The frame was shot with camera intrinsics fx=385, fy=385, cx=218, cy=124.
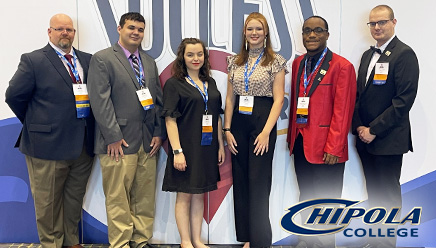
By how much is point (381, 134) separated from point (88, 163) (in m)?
2.24

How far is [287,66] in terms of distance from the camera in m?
3.15

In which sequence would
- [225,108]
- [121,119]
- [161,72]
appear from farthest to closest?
1. [161,72]
2. [225,108]
3. [121,119]

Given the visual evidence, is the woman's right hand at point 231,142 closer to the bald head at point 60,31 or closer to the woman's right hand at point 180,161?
the woman's right hand at point 180,161

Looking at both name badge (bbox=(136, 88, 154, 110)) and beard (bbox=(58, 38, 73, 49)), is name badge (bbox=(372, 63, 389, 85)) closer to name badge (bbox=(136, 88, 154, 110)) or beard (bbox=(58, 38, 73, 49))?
name badge (bbox=(136, 88, 154, 110))

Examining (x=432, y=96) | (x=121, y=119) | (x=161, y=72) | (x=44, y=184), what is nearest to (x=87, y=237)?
(x=44, y=184)

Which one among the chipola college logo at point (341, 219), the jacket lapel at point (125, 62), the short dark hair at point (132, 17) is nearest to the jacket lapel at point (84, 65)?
the jacket lapel at point (125, 62)

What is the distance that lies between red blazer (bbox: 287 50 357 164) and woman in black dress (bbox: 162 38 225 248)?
70 centimetres

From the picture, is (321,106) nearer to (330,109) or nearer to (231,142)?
(330,109)

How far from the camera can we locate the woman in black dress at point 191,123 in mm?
2770

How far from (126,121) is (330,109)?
149 cm

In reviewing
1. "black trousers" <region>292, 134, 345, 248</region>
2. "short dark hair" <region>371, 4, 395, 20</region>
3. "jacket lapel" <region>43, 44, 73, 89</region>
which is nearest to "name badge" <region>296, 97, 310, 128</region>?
"black trousers" <region>292, 134, 345, 248</region>

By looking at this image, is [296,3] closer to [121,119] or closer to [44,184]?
[121,119]

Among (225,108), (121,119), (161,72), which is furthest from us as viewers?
(161,72)

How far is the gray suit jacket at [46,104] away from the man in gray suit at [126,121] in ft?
0.61
